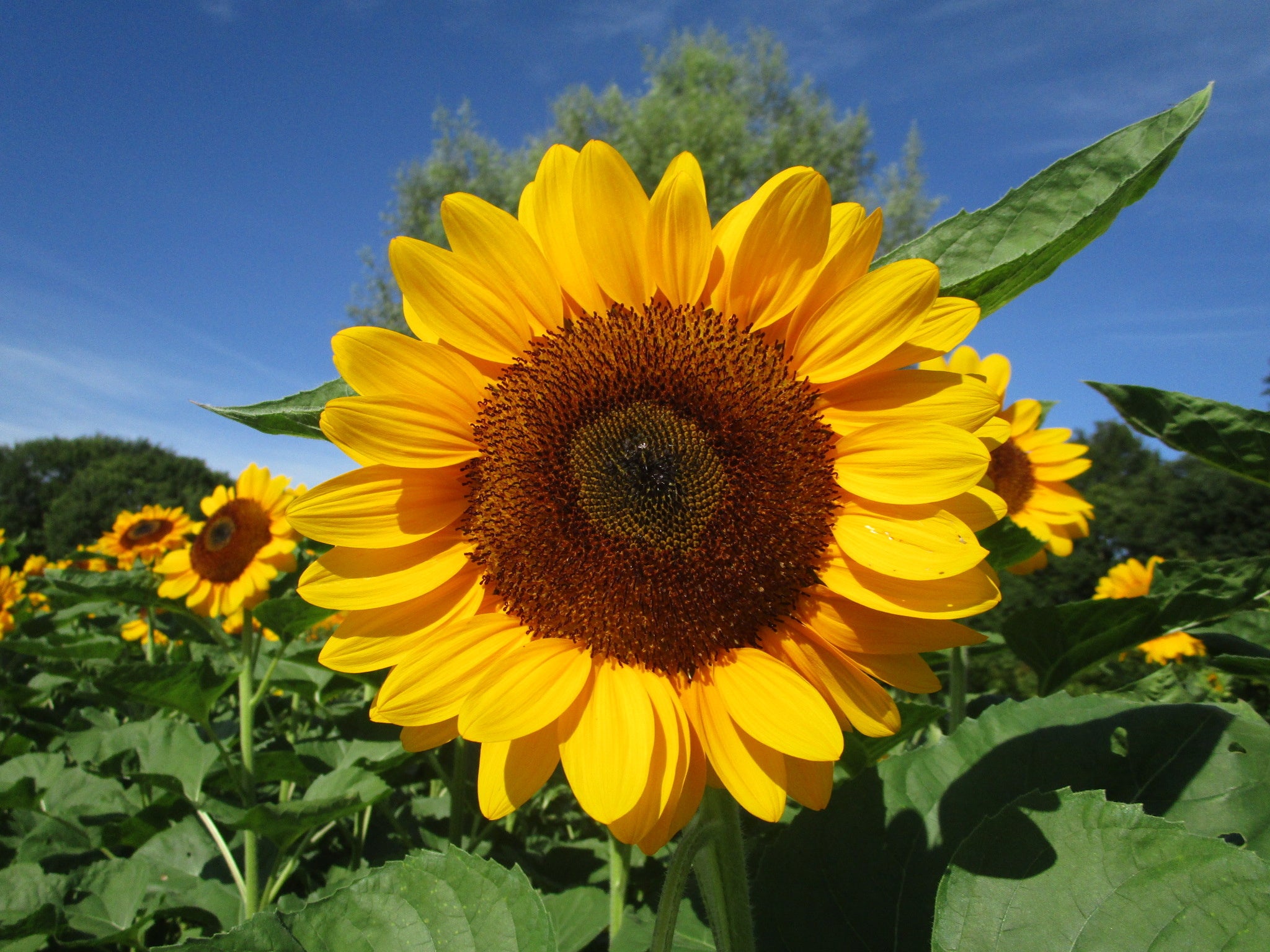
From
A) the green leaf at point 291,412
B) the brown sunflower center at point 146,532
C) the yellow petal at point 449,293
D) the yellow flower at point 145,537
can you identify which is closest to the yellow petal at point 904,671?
the yellow petal at point 449,293

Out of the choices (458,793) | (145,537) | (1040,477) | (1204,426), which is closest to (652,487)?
(1204,426)

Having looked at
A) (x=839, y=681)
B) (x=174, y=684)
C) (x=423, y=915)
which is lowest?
(x=423, y=915)

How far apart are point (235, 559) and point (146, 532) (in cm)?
294

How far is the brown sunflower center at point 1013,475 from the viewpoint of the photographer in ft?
10.6

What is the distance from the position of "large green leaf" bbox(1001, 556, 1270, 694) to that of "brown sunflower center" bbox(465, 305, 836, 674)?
89cm

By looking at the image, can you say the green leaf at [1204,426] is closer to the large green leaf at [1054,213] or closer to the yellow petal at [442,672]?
the large green leaf at [1054,213]

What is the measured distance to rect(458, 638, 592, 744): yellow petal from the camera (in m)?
0.96

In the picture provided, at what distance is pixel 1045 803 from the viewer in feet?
3.27

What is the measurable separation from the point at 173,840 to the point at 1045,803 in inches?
117

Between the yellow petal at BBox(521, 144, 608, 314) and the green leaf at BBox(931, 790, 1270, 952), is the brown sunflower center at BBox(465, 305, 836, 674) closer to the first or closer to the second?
the yellow petal at BBox(521, 144, 608, 314)

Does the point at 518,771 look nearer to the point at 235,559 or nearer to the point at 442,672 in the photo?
the point at 442,672

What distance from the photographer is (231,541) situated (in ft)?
11.1

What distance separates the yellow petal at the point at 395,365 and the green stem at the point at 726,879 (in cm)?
69

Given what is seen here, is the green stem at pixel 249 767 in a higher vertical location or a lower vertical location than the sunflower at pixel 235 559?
lower
